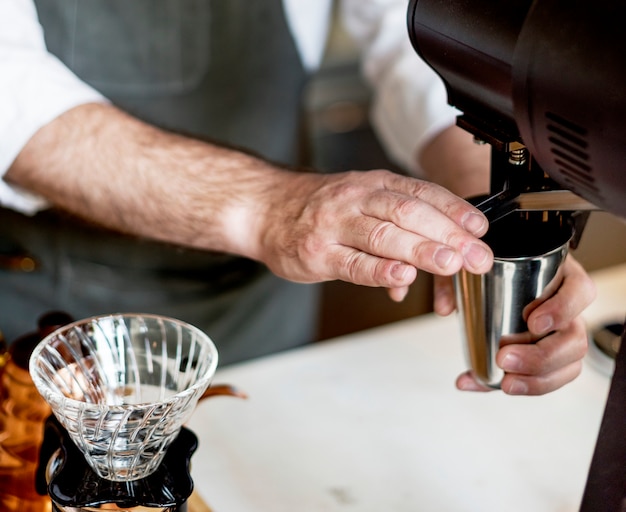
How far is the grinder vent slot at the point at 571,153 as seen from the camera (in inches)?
16.7

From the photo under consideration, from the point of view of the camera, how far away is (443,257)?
0.52 meters

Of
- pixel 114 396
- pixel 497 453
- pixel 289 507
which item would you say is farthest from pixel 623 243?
pixel 114 396

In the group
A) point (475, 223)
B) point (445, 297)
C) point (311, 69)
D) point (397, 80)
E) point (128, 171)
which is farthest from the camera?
point (311, 69)

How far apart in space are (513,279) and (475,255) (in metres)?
0.05

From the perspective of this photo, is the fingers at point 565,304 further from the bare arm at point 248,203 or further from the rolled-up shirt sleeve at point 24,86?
the rolled-up shirt sleeve at point 24,86

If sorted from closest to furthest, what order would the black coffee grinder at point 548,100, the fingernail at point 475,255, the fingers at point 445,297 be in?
the black coffee grinder at point 548,100
the fingernail at point 475,255
the fingers at point 445,297

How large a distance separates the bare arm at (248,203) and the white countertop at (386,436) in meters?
0.19

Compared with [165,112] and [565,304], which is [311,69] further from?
Answer: [565,304]

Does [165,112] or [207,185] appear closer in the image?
[207,185]

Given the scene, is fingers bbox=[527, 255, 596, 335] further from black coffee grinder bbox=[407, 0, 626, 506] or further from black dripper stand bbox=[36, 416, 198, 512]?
black dripper stand bbox=[36, 416, 198, 512]

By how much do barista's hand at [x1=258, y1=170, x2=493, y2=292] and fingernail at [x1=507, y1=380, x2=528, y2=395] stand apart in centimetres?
10

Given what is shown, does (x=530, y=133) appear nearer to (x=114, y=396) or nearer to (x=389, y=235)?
(x=389, y=235)

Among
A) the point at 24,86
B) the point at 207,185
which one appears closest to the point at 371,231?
the point at 207,185

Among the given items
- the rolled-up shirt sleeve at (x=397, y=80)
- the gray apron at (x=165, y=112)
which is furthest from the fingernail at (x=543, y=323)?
the gray apron at (x=165, y=112)
